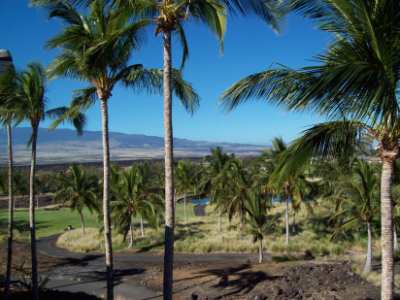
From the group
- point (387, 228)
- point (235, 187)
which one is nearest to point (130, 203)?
point (235, 187)

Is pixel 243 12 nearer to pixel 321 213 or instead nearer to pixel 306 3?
pixel 306 3

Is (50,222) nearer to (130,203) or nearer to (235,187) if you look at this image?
(130,203)

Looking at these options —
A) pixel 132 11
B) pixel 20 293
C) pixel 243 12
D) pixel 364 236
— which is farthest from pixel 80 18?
pixel 364 236

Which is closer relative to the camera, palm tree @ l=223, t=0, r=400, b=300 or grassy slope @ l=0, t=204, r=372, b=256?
palm tree @ l=223, t=0, r=400, b=300

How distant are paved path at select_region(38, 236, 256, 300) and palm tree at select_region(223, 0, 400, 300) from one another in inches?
690

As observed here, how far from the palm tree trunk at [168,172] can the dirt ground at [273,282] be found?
1165 centimetres

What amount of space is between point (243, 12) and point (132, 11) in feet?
7.40

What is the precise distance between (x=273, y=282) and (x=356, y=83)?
17966 mm

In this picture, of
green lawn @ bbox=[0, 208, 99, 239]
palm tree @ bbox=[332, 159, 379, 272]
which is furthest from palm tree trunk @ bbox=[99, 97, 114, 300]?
green lawn @ bbox=[0, 208, 99, 239]

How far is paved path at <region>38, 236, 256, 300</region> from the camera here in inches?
930

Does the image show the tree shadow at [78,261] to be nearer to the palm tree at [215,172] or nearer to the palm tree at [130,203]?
the palm tree at [130,203]

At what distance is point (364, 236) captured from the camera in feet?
111

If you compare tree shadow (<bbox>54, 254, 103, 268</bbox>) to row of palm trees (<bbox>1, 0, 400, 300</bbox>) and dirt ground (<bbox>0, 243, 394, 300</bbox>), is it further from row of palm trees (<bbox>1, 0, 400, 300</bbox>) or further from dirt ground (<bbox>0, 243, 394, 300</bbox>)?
row of palm trees (<bbox>1, 0, 400, 300</bbox>)

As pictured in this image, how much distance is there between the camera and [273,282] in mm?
21391
